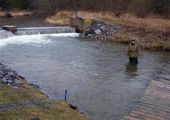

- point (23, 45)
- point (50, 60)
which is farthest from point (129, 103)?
point (23, 45)

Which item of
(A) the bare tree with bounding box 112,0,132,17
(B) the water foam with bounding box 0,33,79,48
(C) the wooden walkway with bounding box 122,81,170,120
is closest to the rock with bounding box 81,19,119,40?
(B) the water foam with bounding box 0,33,79,48

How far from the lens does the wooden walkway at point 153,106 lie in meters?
4.98

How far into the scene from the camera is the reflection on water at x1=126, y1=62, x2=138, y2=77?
9.73 metres

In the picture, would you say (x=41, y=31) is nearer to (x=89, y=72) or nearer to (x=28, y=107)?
(x=89, y=72)

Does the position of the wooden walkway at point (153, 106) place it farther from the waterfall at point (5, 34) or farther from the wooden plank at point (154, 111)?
the waterfall at point (5, 34)

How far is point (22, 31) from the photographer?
791 inches

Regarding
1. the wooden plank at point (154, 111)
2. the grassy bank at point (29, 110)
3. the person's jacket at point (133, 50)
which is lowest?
the wooden plank at point (154, 111)

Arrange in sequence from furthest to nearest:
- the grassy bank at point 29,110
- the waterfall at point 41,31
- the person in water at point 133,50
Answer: the waterfall at point 41,31 → the person in water at point 133,50 → the grassy bank at point 29,110

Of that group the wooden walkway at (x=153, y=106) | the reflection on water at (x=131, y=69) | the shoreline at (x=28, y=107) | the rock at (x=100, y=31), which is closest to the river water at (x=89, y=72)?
the reflection on water at (x=131, y=69)

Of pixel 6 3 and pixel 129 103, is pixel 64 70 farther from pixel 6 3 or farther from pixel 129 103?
pixel 6 3

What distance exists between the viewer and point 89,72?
32.0 feet

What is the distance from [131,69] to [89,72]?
273cm

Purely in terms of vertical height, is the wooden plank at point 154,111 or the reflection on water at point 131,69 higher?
the reflection on water at point 131,69

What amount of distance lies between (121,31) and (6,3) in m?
49.2
